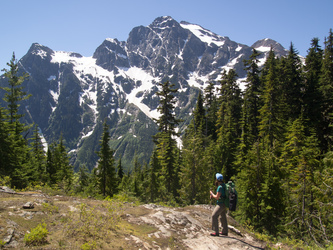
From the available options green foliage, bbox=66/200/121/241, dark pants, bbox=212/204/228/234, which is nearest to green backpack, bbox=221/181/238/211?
dark pants, bbox=212/204/228/234

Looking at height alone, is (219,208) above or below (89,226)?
above

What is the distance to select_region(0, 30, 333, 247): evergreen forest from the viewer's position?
17219 millimetres

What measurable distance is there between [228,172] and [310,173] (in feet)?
50.5

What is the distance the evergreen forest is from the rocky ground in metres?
5.87

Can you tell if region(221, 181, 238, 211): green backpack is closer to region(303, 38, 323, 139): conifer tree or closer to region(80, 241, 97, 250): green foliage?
region(80, 241, 97, 250): green foliage

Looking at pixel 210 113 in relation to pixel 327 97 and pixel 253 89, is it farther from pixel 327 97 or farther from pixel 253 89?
pixel 327 97

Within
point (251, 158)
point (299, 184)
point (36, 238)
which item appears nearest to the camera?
point (36, 238)

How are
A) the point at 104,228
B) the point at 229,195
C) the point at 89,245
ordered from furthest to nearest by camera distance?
1. the point at 229,195
2. the point at 104,228
3. the point at 89,245

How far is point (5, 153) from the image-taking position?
17266 mm

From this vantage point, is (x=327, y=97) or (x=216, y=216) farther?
(x=327, y=97)

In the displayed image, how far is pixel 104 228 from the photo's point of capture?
671 centimetres

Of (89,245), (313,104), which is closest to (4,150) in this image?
(89,245)

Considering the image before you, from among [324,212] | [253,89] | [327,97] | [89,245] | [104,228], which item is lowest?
[324,212]

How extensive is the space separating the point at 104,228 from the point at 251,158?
17740mm
